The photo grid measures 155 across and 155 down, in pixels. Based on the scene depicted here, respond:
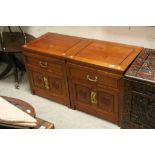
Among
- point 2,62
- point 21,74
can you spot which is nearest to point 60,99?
point 21,74

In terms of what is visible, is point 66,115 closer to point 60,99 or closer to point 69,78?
point 60,99

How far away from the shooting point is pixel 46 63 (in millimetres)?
2143

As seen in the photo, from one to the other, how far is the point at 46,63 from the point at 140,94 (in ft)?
3.11

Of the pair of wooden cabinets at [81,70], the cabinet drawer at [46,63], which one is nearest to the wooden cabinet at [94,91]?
the pair of wooden cabinets at [81,70]

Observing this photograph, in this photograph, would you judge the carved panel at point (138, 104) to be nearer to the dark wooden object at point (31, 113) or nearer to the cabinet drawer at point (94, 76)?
the cabinet drawer at point (94, 76)

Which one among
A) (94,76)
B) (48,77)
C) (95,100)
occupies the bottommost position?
(95,100)

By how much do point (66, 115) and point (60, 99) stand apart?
19 centimetres

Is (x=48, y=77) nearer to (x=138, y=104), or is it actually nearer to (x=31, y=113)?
(x=31, y=113)

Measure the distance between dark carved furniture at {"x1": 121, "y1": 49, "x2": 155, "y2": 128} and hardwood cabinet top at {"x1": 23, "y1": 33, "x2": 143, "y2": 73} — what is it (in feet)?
0.27

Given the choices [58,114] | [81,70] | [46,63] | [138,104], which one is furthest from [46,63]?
[138,104]

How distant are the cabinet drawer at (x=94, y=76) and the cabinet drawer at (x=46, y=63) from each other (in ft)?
0.41

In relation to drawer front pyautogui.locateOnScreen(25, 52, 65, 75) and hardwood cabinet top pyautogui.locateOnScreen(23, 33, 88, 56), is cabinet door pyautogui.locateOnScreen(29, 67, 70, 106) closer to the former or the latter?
drawer front pyautogui.locateOnScreen(25, 52, 65, 75)

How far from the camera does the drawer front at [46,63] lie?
2059 mm

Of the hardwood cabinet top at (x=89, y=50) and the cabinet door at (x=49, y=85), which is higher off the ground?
the hardwood cabinet top at (x=89, y=50)
